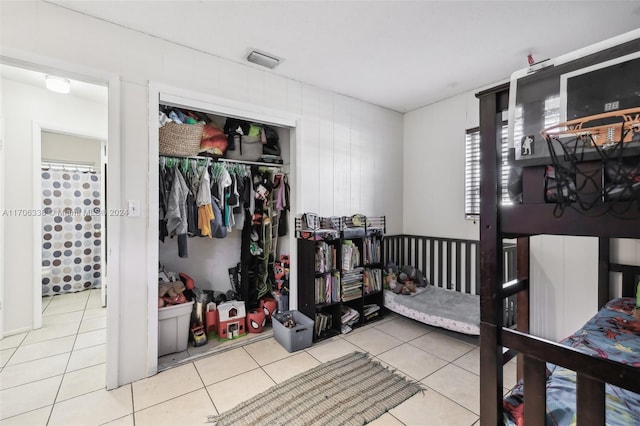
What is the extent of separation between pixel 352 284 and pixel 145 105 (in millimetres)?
2502

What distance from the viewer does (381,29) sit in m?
2.10

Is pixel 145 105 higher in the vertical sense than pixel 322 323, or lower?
higher

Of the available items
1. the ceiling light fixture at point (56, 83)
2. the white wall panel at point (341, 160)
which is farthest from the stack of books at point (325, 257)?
the ceiling light fixture at point (56, 83)

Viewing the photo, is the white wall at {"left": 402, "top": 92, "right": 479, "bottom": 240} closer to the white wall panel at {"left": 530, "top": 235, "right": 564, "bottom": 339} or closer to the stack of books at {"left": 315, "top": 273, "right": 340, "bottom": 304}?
the white wall panel at {"left": 530, "top": 235, "right": 564, "bottom": 339}

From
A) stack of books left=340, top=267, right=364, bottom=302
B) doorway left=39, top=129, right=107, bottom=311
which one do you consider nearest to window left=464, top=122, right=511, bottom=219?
stack of books left=340, top=267, right=364, bottom=302

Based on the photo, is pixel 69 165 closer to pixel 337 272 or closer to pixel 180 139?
pixel 180 139

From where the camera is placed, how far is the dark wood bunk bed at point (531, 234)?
729 millimetres

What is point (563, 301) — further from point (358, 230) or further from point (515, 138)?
point (515, 138)

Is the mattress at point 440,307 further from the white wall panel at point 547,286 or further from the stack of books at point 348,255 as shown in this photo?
the stack of books at point 348,255

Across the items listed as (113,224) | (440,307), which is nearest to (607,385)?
(440,307)

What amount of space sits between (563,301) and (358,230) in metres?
1.98

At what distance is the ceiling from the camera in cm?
186

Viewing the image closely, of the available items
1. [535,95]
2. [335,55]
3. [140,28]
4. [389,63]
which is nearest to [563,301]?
[535,95]

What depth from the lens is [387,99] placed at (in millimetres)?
3465
